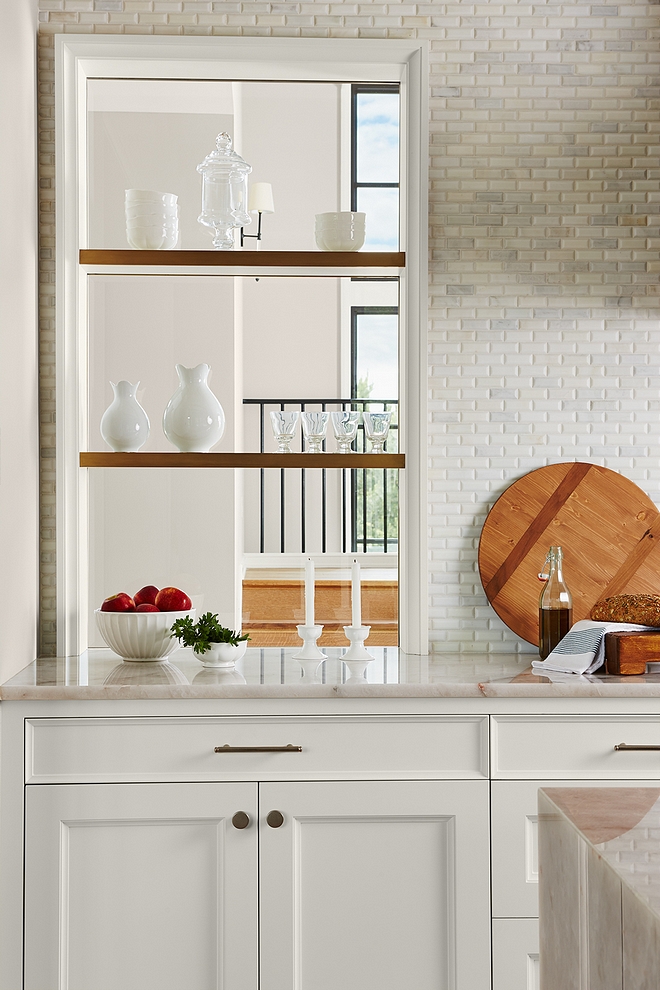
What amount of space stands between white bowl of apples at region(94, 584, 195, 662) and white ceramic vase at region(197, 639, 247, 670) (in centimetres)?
12

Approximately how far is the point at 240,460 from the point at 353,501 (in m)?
0.34

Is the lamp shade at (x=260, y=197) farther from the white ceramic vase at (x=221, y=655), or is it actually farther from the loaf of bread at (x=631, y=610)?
the loaf of bread at (x=631, y=610)

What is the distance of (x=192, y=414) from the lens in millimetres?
2256

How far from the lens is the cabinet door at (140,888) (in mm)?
1795

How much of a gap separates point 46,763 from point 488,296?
5.26ft

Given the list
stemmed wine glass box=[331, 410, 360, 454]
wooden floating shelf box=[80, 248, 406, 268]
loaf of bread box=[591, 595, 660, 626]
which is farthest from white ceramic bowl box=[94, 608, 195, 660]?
loaf of bread box=[591, 595, 660, 626]

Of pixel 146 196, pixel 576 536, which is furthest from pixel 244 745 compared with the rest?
pixel 146 196

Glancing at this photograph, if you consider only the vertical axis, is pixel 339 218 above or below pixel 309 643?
above

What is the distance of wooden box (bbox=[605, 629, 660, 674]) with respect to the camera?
1.95 m

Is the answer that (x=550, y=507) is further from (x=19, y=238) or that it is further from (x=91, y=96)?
(x=91, y=96)

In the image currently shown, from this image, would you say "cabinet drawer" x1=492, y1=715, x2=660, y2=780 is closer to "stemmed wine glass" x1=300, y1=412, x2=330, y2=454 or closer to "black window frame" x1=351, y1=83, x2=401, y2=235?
"stemmed wine glass" x1=300, y1=412, x2=330, y2=454

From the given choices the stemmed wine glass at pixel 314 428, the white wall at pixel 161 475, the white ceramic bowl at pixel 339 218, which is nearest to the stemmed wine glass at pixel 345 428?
the stemmed wine glass at pixel 314 428

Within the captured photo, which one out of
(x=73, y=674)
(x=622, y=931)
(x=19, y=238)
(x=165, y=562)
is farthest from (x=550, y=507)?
(x=622, y=931)

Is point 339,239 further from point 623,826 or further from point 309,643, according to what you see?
point 623,826
